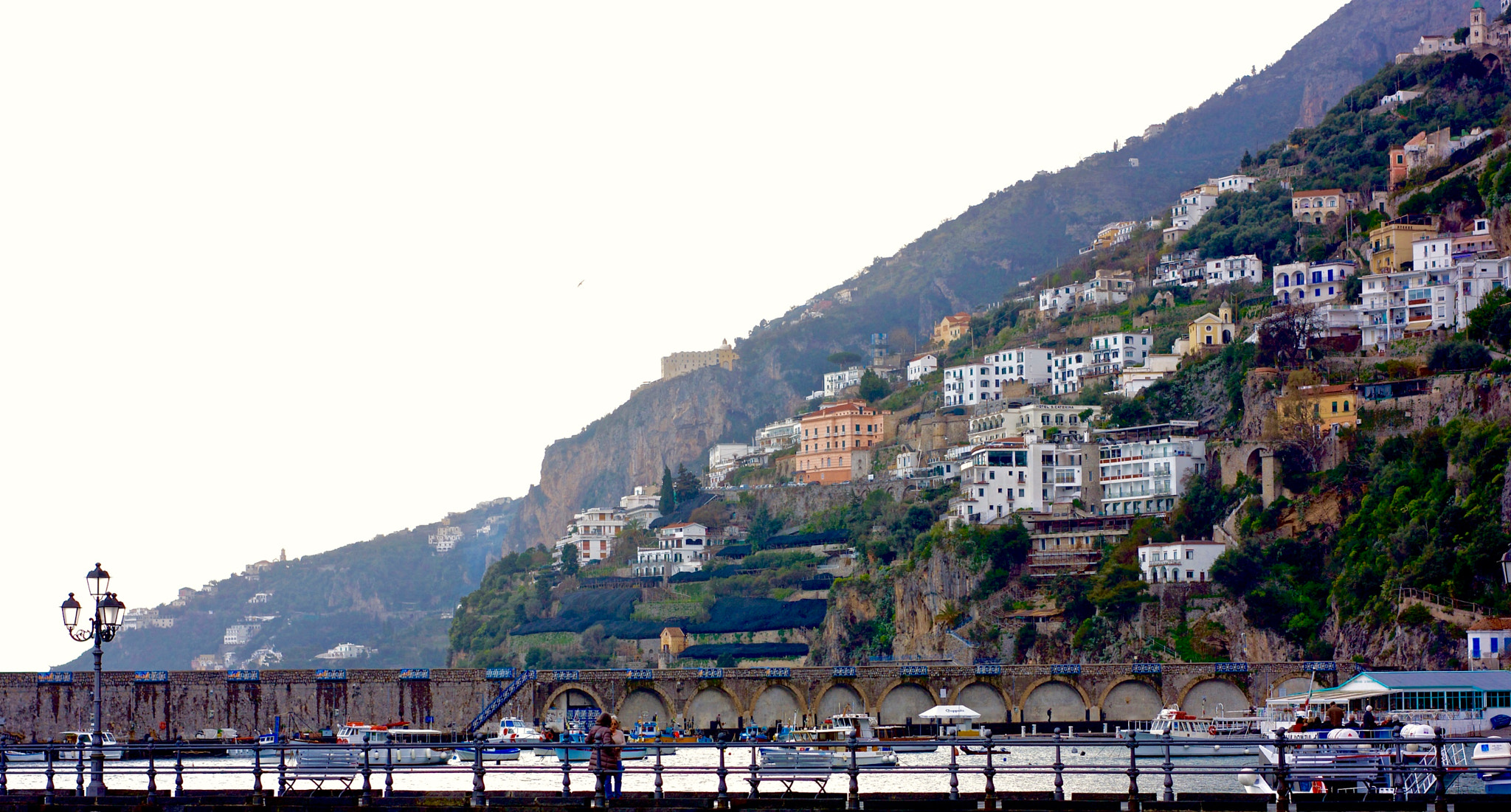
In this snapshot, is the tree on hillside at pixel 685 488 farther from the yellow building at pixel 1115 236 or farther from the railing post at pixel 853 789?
the railing post at pixel 853 789

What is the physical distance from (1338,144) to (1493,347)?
51.2 metres

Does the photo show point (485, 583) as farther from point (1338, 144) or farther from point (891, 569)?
point (1338, 144)

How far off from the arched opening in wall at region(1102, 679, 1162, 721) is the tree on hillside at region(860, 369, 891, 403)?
6721 centimetres

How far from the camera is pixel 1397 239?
365ft

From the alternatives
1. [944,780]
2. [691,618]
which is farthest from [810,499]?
[944,780]

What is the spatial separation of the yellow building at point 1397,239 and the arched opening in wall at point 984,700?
4131cm

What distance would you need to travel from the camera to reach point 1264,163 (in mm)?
151000

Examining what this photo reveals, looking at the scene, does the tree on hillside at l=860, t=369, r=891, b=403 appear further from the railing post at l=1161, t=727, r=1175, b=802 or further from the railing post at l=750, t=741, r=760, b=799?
the railing post at l=1161, t=727, r=1175, b=802

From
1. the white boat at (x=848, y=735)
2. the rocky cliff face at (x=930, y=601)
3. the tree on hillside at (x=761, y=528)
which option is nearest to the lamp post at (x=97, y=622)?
the white boat at (x=848, y=735)

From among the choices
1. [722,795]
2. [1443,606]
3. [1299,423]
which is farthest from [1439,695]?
[722,795]

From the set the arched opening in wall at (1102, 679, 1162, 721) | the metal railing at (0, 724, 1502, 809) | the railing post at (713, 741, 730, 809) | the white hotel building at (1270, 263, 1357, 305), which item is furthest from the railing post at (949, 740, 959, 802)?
the white hotel building at (1270, 263, 1357, 305)

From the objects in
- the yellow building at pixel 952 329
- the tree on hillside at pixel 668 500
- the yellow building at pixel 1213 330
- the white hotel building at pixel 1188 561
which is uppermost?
the yellow building at pixel 952 329

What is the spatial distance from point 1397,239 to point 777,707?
5267cm

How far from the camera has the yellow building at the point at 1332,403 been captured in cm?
9588
